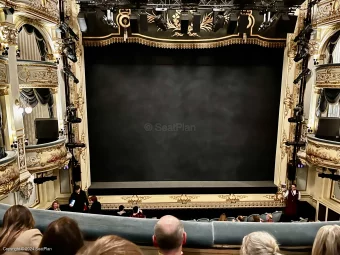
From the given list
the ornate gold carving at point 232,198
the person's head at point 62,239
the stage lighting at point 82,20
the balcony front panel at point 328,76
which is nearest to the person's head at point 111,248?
the person's head at point 62,239

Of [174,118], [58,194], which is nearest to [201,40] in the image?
[174,118]

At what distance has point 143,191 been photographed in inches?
329

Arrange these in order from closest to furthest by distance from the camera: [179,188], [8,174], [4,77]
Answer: [8,174] → [4,77] → [179,188]

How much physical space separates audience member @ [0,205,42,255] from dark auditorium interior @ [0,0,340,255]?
12.8 feet

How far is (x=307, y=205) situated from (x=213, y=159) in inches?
120

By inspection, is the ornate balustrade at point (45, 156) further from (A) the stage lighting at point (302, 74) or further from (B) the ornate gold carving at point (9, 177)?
(A) the stage lighting at point (302, 74)

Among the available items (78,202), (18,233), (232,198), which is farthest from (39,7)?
(232,198)

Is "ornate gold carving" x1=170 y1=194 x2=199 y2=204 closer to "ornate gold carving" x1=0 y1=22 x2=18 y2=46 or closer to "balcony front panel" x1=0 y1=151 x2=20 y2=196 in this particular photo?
"balcony front panel" x1=0 y1=151 x2=20 y2=196

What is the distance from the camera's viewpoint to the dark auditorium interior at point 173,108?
618cm

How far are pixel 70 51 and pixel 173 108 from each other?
341cm

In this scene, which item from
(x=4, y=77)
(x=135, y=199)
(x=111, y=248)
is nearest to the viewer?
(x=111, y=248)

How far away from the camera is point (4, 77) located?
514 centimetres

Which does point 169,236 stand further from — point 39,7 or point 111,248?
point 39,7

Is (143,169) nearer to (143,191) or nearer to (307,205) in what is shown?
(143,191)
